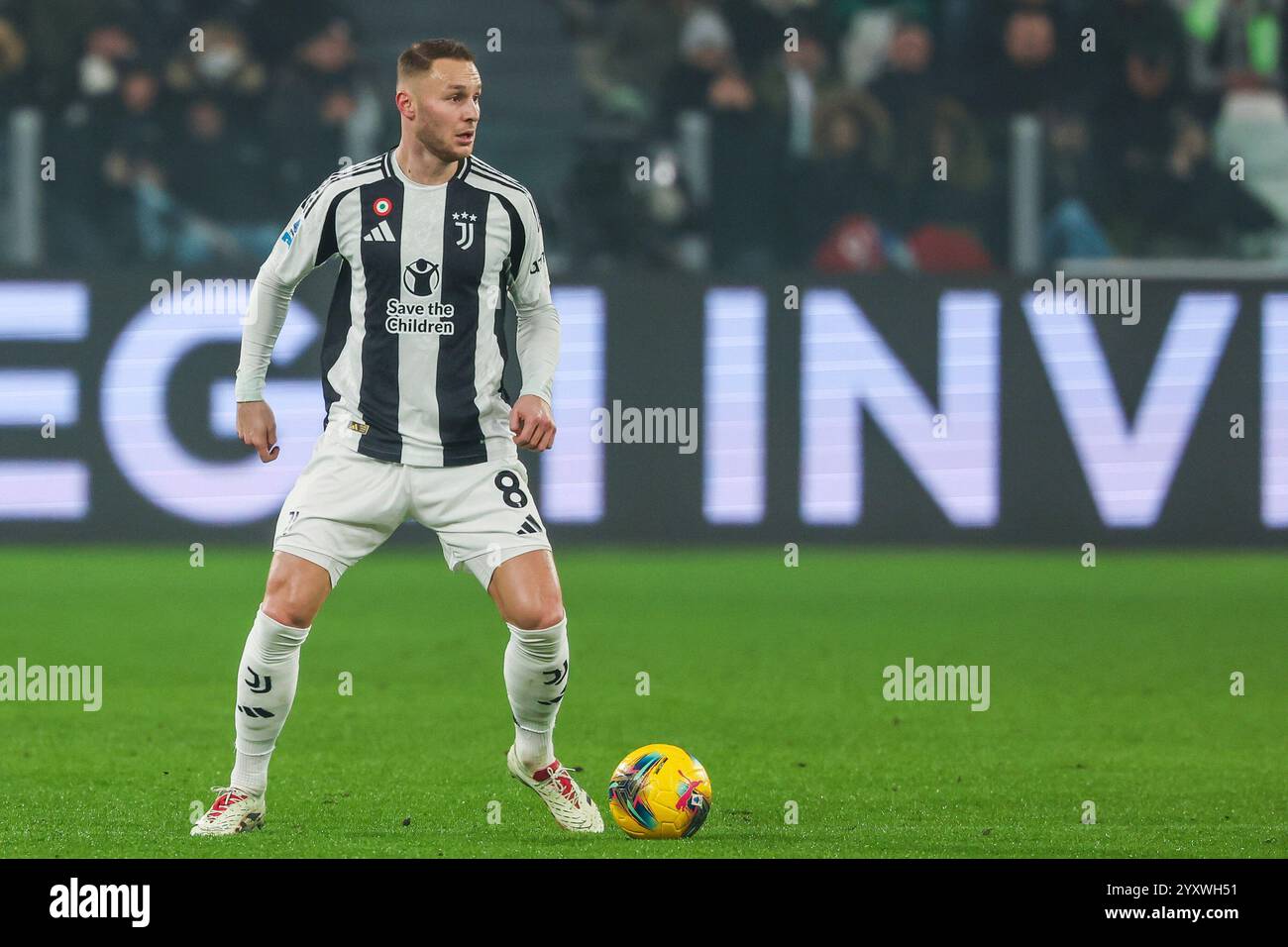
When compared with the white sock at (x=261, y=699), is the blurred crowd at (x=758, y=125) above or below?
above

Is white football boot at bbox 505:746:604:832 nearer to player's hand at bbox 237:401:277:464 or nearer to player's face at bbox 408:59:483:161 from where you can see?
player's hand at bbox 237:401:277:464

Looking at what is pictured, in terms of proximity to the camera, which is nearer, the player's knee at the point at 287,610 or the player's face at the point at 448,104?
the player's knee at the point at 287,610

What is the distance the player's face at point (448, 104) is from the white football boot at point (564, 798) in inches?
66.6

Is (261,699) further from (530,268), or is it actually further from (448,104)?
(448,104)

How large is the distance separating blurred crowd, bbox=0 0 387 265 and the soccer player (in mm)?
6945

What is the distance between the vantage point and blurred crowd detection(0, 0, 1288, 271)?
12859 millimetres

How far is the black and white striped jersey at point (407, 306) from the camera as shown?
5828 mm

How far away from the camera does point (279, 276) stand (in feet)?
19.2

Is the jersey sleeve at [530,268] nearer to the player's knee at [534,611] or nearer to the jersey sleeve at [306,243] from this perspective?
the jersey sleeve at [306,243]

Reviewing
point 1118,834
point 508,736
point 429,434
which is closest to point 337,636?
point 508,736

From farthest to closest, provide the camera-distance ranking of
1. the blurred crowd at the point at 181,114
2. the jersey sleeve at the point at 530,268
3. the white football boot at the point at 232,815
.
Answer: the blurred crowd at the point at 181,114
the jersey sleeve at the point at 530,268
the white football boot at the point at 232,815

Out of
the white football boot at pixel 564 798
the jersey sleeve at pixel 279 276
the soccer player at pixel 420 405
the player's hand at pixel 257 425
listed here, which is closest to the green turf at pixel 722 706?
the white football boot at pixel 564 798

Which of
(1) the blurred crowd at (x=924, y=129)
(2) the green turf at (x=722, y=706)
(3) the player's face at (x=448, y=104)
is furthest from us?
(1) the blurred crowd at (x=924, y=129)

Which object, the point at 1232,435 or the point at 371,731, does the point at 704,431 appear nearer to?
the point at 1232,435
